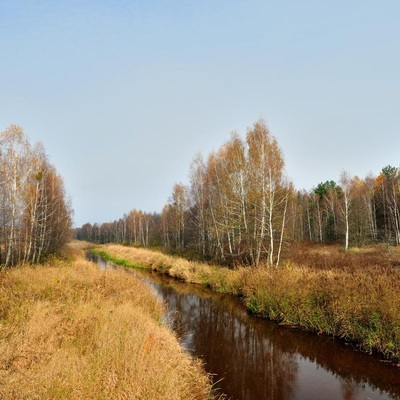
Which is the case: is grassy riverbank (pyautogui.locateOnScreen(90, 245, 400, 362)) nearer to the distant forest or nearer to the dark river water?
the dark river water

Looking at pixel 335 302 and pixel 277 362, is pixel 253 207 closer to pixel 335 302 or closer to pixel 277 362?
Result: pixel 335 302

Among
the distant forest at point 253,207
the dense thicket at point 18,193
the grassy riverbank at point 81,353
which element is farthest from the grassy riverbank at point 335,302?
the dense thicket at point 18,193

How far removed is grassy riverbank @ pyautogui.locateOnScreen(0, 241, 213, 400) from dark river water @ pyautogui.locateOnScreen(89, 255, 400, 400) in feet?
5.93

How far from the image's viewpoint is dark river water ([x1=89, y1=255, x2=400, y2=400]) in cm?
708

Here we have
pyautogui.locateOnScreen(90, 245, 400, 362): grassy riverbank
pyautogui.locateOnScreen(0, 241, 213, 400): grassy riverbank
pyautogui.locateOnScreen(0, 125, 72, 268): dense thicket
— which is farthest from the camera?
pyautogui.locateOnScreen(0, 125, 72, 268): dense thicket

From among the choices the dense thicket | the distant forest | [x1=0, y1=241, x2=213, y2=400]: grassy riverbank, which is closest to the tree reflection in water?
[x1=0, y1=241, x2=213, y2=400]: grassy riverbank

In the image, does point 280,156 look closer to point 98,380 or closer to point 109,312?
point 109,312

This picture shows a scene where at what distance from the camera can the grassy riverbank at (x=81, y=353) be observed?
403 cm

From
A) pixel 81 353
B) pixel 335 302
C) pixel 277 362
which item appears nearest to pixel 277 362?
pixel 277 362

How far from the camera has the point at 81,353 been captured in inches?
219

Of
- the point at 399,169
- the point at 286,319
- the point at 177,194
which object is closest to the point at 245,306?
the point at 286,319

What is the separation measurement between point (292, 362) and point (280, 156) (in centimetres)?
1391

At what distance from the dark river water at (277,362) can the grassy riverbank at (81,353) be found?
5.93 feet

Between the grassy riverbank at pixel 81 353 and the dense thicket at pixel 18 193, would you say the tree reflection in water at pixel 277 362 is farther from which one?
the dense thicket at pixel 18 193
